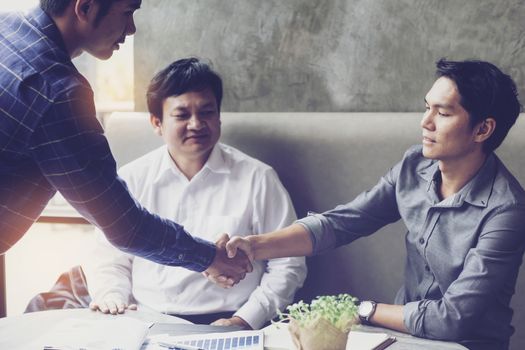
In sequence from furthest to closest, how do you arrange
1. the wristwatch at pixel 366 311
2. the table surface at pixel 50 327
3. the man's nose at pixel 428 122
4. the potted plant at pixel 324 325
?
1. the man's nose at pixel 428 122
2. the wristwatch at pixel 366 311
3. the table surface at pixel 50 327
4. the potted plant at pixel 324 325

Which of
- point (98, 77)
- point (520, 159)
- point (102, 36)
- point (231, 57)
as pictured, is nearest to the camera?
point (102, 36)

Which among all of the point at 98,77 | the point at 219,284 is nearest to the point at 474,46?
the point at 219,284

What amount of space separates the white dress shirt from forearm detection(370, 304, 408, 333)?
0.54 m

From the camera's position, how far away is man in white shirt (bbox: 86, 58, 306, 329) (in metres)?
2.20

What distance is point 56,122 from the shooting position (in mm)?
1409

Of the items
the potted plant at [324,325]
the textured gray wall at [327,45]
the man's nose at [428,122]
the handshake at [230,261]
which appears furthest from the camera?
the textured gray wall at [327,45]

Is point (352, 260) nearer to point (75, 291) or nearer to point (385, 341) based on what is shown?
point (385, 341)

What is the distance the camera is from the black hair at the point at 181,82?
90.2 inches

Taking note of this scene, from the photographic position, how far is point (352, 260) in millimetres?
2330

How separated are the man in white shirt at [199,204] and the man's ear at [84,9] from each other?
0.76 metres

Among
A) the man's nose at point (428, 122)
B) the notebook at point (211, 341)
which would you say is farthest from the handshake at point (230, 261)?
the man's nose at point (428, 122)

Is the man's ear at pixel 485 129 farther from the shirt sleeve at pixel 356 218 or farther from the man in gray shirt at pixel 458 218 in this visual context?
the shirt sleeve at pixel 356 218

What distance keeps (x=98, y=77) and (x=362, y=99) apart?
1.63 meters

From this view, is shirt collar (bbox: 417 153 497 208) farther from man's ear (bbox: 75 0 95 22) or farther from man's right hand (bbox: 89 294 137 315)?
man's ear (bbox: 75 0 95 22)
